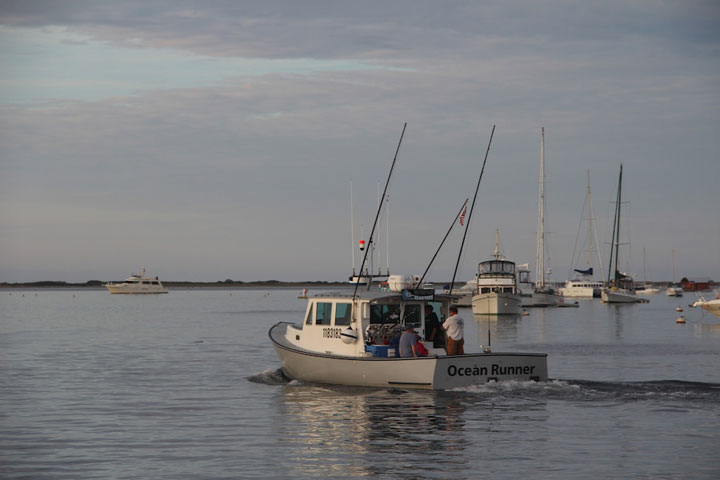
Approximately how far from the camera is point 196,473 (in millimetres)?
14930

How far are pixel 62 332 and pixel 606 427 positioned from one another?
4277 centimetres

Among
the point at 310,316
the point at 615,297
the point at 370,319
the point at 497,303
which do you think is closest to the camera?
the point at 370,319

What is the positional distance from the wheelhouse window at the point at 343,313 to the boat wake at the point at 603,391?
405 centimetres

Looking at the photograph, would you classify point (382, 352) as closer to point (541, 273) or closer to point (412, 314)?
point (412, 314)

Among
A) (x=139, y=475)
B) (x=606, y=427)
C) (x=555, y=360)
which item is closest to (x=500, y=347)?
(x=555, y=360)

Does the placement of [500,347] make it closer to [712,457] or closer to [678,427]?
[678,427]

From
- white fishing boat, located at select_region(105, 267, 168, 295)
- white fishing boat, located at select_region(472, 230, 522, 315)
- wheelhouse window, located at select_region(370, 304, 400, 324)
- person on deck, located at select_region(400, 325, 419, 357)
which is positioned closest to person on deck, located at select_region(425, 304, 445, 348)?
wheelhouse window, located at select_region(370, 304, 400, 324)

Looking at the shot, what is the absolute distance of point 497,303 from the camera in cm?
7312

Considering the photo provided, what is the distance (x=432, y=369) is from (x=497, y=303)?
52249 mm

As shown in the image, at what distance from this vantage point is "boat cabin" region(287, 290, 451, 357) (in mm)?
23922

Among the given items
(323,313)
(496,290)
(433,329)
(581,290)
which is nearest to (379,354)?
(433,329)

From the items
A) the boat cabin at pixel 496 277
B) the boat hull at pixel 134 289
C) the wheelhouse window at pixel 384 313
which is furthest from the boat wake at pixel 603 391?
the boat hull at pixel 134 289

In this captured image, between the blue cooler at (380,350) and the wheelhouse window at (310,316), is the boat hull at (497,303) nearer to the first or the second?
the wheelhouse window at (310,316)

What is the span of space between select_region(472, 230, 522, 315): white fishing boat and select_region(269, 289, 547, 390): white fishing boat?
155 feet
